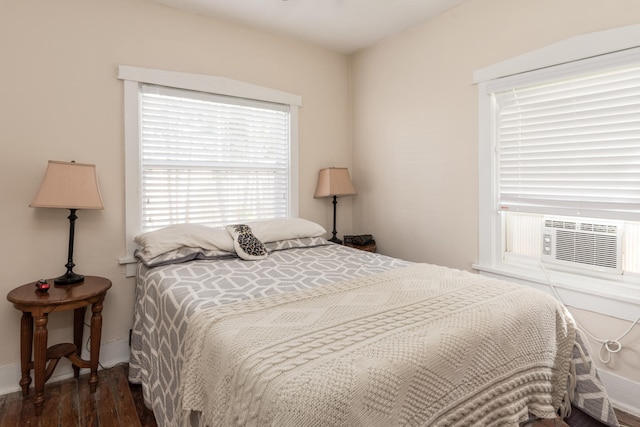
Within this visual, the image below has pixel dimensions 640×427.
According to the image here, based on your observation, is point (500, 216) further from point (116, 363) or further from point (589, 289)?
point (116, 363)

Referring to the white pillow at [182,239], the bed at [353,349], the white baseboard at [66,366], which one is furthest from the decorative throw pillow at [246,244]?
the white baseboard at [66,366]

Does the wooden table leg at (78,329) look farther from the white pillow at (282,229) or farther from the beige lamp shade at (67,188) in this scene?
the white pillow at (282,229)

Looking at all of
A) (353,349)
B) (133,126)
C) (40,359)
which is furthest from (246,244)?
(353,349)

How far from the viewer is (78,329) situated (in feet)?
7.68

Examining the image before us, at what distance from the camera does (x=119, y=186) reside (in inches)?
99.4

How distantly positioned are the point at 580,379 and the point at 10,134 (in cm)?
337

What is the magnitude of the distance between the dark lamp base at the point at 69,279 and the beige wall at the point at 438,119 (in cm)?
249

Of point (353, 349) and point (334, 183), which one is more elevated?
point (334, 183)

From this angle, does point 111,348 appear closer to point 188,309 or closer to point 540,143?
point 188,309

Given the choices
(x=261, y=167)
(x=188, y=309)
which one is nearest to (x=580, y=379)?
(x=188, y=309)

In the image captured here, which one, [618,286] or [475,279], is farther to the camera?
[618,286]

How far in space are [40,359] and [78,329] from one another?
1.24ft

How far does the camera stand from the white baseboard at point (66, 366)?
2.20 m

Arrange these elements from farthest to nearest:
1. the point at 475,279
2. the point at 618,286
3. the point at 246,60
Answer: the point at 246,60 < the point at 618,286 < the point at 475,279
